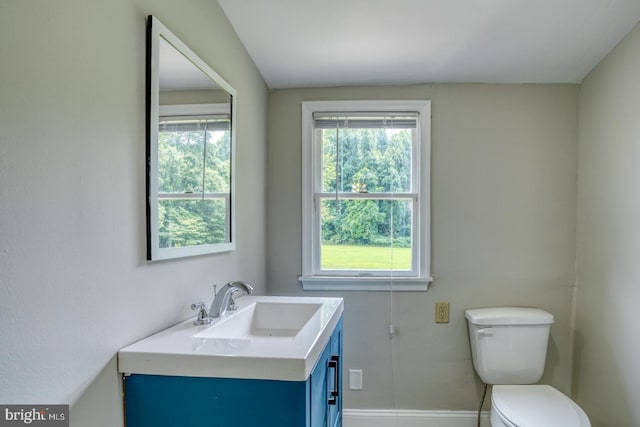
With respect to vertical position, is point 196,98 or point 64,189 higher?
point 196,98

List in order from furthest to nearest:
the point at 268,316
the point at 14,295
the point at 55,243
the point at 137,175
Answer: the point at 268,316, the point at 137,175, the point at 55,243, the point at 14,295

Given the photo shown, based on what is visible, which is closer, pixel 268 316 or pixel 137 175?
pixel 137 175

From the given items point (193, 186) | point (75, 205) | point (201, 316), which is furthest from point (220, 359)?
point (193, 186)

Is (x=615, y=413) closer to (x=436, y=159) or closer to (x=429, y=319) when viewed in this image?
(x=429, y=319)

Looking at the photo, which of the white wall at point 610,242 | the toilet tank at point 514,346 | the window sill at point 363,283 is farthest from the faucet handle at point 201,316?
the white wall at point 610,242

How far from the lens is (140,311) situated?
1.18 metres

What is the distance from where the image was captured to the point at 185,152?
142 centimetres

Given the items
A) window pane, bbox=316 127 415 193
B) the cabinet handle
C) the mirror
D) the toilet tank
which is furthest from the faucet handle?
the toilet tank

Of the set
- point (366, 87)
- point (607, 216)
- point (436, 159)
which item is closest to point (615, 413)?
point (607, 216)

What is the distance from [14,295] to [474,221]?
2.23 meters

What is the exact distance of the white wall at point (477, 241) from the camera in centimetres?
241
